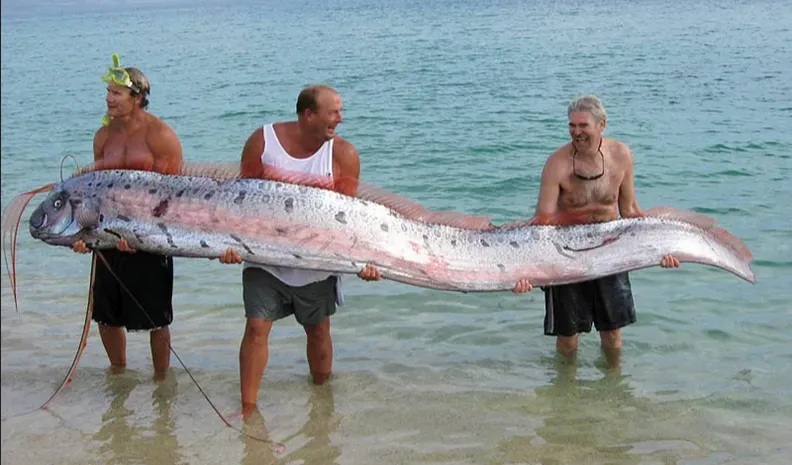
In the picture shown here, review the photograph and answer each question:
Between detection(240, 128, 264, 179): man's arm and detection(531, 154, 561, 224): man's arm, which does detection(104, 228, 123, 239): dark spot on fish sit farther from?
detection(531, 154, 561, 224): man's arm

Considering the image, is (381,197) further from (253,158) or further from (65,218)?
(65,218)

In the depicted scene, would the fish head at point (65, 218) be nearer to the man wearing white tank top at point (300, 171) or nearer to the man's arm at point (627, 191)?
the man wearing white tank top at point (300, 171)

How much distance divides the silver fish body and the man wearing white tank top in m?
0.11

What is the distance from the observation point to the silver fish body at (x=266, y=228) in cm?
495

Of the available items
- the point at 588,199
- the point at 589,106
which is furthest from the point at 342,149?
the point at 588,199

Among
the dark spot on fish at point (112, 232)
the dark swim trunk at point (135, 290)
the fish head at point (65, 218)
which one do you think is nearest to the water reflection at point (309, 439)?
the dark swim trunk at point (135, 290)

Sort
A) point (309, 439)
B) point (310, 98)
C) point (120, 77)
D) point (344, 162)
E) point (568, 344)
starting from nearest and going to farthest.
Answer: point (310, 98)
point (344, 162)
point (120, 77)
point (309, 439)
point (568, 344)

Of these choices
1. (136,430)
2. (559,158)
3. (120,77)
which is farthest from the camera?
(559,158)

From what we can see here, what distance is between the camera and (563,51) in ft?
89.0

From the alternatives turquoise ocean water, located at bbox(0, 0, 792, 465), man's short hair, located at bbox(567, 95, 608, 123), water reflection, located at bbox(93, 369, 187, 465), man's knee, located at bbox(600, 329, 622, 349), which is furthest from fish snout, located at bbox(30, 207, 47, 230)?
man's knee, located at bbox(600, 329, 622, 349)

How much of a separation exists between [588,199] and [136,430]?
9.56ft

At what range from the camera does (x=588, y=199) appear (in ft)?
18.8

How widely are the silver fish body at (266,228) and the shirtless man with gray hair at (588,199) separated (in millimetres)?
396

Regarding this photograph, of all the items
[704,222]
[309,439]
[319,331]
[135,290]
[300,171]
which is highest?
[300,171]
